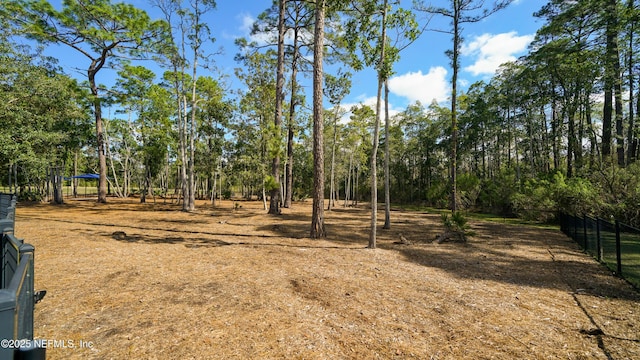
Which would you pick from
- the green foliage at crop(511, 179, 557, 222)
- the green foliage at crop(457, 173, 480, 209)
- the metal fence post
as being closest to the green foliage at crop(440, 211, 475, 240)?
the metal fence post

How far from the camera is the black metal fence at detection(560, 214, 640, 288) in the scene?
218 inches

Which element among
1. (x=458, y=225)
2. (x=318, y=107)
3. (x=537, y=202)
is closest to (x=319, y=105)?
(x=318, y=107)

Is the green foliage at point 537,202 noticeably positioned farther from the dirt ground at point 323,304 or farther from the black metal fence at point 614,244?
the dirt ground at point 323,304

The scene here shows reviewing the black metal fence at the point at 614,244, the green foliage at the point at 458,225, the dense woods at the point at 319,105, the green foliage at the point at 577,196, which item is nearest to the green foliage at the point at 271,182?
the dense woods at the point at 319,105

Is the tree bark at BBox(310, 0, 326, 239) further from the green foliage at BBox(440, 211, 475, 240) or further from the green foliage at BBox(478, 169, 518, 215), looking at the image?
the green foliage at BBox(478, 169, 518, 215)

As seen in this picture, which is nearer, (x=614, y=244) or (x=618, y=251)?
(x=618, y=251)

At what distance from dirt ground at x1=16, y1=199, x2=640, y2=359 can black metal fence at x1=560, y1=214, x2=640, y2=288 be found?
0.31 metres

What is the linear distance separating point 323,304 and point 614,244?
287 inches

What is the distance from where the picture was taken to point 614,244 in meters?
6.33

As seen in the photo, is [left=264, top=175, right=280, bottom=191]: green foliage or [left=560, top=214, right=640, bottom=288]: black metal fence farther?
[left=264, top=175, right=280, bottom=191]: green foliage

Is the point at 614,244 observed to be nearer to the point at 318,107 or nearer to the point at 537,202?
the point at 318,107

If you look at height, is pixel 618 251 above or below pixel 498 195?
below

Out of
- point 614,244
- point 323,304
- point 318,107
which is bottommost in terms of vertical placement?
point 323,304

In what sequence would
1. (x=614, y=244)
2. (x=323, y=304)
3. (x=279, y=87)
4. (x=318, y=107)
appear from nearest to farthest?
(x=323, y=304) < (x=614, y=244) < (x=318, y=107) < (x=279, y=87)
